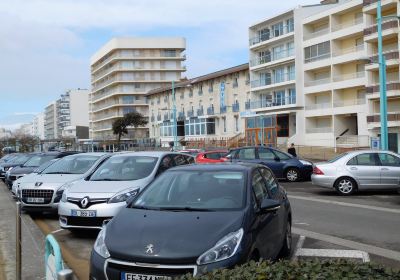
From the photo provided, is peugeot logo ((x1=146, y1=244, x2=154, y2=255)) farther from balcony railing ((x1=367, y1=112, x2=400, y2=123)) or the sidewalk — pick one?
balcony railing ((x1=367, y1=112, x2=400, y2=123))

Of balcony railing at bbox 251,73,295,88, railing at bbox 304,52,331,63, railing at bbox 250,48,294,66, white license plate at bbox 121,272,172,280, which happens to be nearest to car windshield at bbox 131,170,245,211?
white license plate at bbox 121,272,172,280

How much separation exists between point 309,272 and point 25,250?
569 cm

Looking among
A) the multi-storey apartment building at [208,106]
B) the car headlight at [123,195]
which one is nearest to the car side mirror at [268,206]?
the car headlight at [123,195]

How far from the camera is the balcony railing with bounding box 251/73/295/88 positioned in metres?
57.0

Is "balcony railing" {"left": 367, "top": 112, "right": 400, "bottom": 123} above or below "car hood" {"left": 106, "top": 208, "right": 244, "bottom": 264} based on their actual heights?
above

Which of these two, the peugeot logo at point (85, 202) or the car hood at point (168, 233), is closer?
the car hood at point (168, 233)

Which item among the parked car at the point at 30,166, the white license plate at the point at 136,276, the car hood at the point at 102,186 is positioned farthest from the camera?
the parked car at the point at 30,166

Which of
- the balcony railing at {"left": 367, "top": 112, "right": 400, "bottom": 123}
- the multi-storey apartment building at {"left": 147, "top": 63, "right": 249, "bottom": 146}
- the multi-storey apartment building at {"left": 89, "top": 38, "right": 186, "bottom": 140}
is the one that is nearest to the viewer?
the balcony railing at {"left": 367, "top": 112, "right": 400, "bottom": 123}

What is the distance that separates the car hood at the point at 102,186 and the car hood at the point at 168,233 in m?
3.58

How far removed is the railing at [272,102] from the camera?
185ft

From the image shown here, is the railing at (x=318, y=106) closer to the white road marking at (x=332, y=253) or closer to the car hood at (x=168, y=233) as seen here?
the white road marking at (x=332, y=253)

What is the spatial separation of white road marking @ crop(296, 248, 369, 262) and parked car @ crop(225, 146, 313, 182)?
14.0 meters

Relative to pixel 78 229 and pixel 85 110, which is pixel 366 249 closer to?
pixel 78 229

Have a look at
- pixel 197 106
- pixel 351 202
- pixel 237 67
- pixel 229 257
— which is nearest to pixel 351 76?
pixel 237 67
